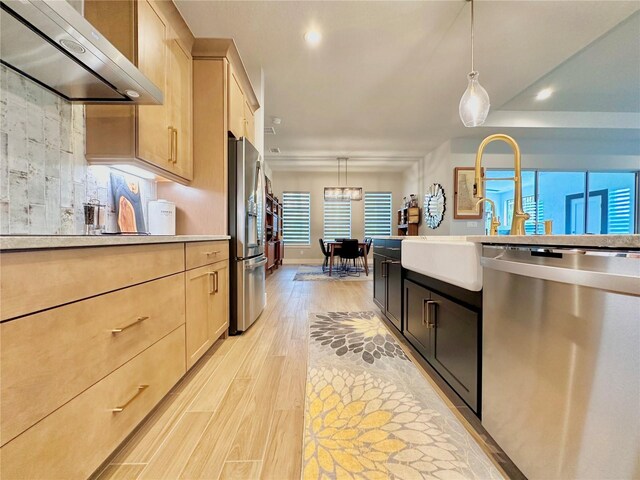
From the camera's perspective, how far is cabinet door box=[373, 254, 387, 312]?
2433 millimetres

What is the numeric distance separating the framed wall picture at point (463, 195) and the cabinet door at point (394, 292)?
12.0 ft

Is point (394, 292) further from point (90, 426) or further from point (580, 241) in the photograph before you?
point (90, 426)

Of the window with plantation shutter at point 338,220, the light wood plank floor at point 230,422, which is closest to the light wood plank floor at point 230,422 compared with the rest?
the light wood plank floor at point 230,422

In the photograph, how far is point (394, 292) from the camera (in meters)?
2.14

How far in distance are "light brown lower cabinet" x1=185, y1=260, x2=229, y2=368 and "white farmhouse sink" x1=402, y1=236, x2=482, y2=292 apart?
1.42m

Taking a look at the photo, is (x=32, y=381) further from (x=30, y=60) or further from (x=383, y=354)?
(x=383, y=354)

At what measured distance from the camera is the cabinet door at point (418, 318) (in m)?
1.50

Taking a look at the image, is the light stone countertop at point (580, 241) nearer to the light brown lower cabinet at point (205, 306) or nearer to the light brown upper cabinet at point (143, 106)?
the light brown lower cabinet at point (205, 306)

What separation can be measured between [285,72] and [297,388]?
343 centimetres

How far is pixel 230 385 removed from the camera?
4.75ft

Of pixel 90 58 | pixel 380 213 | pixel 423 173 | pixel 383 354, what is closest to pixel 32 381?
pixel 90 58

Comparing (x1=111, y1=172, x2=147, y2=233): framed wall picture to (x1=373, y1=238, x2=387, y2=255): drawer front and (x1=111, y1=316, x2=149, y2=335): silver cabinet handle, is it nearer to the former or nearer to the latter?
(x1=111, y1=316, x2=149, y2=335): silver cabinet handle

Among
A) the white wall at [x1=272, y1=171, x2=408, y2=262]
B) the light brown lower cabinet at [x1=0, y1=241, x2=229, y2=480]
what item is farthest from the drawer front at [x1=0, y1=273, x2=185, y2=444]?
the white wall at [x1=272, y1=171, x2=408, y2=262]

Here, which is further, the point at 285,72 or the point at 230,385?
the point at 285,72
